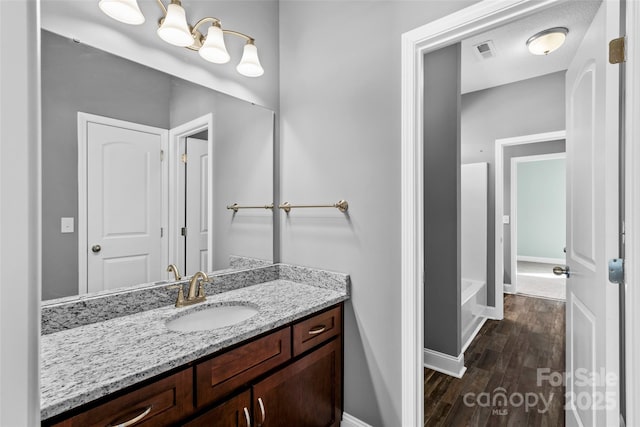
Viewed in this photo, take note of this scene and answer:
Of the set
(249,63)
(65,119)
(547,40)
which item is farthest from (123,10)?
(547,40)

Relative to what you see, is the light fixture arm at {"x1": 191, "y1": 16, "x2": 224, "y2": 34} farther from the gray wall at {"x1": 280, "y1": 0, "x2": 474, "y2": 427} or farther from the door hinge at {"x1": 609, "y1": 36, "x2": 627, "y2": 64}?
the door hinge at {"x1": 609, "y1": 36, "x2": 627, "y2": 64}

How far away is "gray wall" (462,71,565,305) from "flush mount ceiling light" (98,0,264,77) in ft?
10.6

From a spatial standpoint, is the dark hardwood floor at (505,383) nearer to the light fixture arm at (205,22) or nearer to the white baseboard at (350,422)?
the white baseboard at (350,422)

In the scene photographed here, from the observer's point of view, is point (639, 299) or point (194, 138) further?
point (194, 138)

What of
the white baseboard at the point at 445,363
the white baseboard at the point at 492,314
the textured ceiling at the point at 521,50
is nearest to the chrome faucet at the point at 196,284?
the white baseboard at the point at 445,363

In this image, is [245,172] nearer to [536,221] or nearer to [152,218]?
[152,218]

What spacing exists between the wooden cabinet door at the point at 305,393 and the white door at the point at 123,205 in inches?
28.7

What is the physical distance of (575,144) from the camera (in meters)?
1.45

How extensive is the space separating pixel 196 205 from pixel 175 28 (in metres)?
0.82

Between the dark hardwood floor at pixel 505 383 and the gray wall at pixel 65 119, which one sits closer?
the gray wall at pixel 65 119

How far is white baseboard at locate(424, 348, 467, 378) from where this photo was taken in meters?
2.28

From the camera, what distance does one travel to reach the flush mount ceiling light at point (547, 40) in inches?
104

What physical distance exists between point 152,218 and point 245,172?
62 centimetres

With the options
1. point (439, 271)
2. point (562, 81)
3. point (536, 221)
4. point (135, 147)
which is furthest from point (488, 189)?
point (536, 221)
